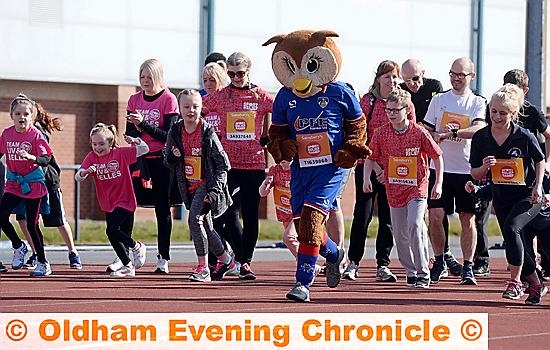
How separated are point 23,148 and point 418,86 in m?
4.17

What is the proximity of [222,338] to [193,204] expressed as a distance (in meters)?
4.91

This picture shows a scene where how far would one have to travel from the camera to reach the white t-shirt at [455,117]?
1477 cm

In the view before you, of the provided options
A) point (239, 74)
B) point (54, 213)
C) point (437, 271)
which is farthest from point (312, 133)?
point (54, 213)

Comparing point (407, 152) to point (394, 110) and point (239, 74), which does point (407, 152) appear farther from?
point (239, 74)

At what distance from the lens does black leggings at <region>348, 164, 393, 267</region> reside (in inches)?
578

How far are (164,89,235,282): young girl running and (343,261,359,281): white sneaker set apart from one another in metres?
1.38

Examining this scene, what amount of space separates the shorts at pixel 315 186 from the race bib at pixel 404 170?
1.66m

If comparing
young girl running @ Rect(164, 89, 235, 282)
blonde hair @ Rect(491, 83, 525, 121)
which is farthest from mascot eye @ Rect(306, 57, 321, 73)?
young girl running @ Rect(164, 89, 235, 282)

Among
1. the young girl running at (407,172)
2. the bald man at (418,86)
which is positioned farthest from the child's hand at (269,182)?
the bald man at (418,86)

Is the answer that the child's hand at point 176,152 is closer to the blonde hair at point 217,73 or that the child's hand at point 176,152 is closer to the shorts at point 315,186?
the blonde hair at point 217,73

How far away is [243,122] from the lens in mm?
14617

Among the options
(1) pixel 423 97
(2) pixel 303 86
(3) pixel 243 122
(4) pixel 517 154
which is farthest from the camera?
(1) pixel 423 97

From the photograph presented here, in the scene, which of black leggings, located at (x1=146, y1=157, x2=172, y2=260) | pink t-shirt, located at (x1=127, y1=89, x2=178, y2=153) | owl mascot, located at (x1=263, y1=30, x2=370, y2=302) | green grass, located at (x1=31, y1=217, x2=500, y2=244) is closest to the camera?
owl mascot, located at (x1=263, y1=30, x2=370, y2=302)

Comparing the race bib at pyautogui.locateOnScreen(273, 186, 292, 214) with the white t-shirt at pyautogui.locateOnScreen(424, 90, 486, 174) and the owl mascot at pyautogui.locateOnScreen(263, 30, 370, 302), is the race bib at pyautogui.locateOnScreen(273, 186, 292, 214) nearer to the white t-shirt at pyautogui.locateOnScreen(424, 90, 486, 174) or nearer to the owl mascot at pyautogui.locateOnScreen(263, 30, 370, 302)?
the white t-shirt at pyautogui.locateOnScreen(424, 90, 486, 174)
